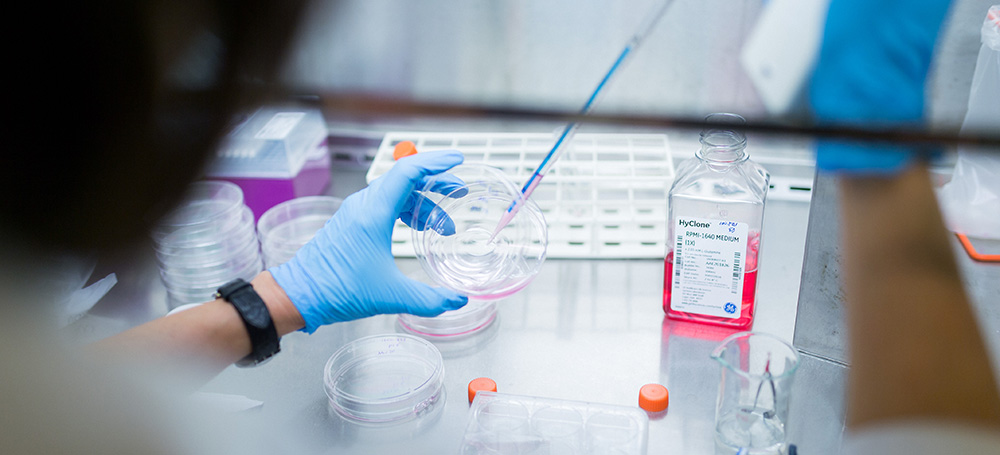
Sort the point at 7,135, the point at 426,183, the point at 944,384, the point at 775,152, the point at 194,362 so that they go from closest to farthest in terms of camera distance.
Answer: the point at 7,135 → the point at 944,384 → the point at 194,362 → the point at 426,183 → the point at 775,152

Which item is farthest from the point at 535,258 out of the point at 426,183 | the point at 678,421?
the point at 678,421

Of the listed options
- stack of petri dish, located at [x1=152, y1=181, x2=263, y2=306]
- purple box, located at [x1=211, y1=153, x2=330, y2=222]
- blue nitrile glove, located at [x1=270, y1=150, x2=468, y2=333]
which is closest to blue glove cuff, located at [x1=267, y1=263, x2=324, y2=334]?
blue nitrile glove, located at [x1=270, y1=150, x2=468, y2=333]

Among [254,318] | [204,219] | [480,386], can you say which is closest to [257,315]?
[254,318]

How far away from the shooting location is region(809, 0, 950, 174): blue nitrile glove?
0.70 meters

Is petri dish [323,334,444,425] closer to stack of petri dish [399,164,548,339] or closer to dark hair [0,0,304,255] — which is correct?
stack of petri dish [399,164,548,339]

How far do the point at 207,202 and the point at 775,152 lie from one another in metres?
1.29

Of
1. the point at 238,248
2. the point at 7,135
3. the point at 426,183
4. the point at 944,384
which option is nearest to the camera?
the point at 7,135

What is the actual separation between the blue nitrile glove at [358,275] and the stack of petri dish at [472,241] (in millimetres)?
64

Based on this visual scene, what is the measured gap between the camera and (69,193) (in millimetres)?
375

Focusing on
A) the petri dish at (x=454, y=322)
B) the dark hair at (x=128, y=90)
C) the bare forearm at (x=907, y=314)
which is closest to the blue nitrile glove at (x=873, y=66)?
the bare forearm at (x=907, y=314)

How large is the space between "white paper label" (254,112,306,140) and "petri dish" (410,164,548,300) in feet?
1.56

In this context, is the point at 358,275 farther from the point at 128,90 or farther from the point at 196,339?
the point at 128,90

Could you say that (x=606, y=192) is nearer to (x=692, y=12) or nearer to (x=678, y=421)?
(x=692, y=12)

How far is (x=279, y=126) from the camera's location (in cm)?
167
